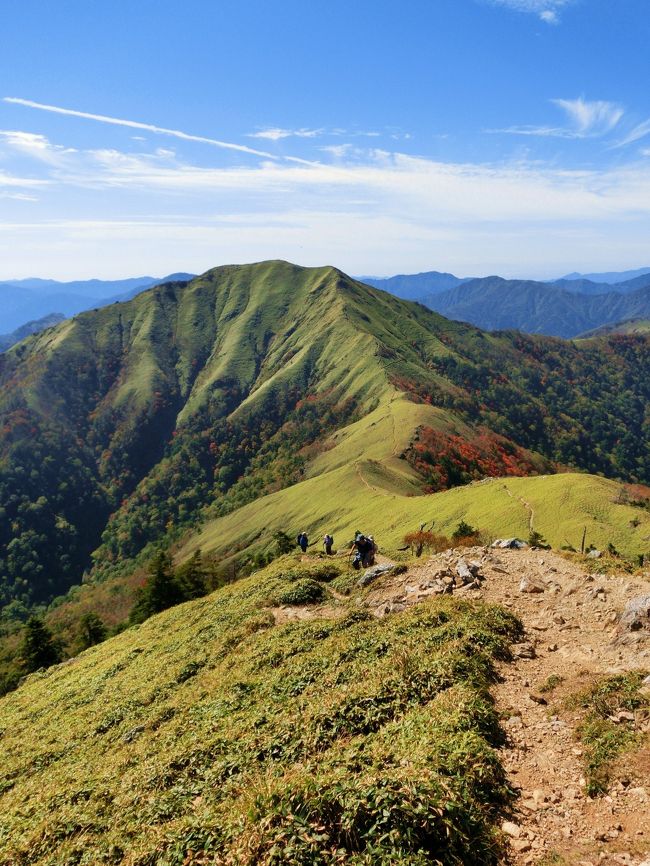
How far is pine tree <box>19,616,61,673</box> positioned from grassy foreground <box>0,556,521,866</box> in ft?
133

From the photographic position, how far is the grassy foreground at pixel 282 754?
11.6m

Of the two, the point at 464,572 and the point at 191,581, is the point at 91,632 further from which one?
the point at 464,572

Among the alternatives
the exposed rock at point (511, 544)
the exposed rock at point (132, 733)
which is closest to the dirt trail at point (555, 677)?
the exposed rock at point (511, 544)

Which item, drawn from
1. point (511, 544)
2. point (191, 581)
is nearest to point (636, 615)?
point (511, 544)

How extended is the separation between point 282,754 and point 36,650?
67.5m

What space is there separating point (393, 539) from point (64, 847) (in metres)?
67.0

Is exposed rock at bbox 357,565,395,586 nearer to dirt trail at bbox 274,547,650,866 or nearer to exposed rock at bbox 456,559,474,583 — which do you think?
dirt trail at bbox 274,547,650,866

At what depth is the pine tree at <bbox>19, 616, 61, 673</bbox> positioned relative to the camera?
67688mm

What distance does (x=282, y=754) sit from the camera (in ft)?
53.7

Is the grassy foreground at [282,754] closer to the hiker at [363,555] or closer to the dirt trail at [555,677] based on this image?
the dirt trail at [555,677]

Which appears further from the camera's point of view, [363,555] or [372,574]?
[363,555]

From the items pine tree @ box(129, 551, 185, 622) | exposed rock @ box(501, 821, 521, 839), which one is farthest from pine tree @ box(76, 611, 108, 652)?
exposed rock @ box(501, 821, 521, 839)

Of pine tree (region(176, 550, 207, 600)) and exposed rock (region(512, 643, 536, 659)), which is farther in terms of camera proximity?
pine tree (region(176, 550, 207, 600))

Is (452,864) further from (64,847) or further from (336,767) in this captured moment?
(64,847)
